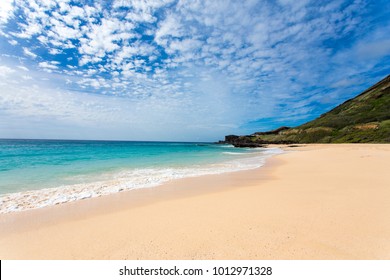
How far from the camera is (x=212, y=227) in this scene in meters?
3.81

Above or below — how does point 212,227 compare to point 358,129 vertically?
below

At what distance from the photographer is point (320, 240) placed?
3.13 metres

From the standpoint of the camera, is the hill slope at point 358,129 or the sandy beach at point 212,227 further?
the hill slope at point 358,129

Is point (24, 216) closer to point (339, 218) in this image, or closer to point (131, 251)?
point (131, 251)

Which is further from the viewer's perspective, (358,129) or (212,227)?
(358,129)

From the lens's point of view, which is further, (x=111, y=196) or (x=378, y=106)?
(x=378, y=106)

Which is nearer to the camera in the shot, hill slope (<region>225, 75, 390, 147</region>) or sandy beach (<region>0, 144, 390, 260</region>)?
sandy beach (<region>0, 144, 390, 260</region>)

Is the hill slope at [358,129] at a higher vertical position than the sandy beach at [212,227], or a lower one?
higher

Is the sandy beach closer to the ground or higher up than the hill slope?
closer to the ground

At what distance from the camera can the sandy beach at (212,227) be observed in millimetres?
2957

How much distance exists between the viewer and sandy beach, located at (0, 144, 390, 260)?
2957 mm
